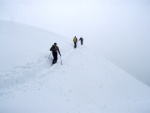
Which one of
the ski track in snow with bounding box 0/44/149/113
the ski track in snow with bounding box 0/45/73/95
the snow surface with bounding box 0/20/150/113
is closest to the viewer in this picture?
the snow surface with bounding box 0/20/150/113

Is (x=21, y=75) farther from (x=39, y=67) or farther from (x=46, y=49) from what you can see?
(x=46, y=49)

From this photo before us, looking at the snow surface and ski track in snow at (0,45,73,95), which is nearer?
the snow surface

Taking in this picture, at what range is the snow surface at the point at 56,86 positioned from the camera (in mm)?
A: 12961

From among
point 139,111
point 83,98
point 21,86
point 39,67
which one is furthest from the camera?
point 39,67

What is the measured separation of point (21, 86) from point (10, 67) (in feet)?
9.27

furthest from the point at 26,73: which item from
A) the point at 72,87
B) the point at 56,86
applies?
the point at 72,87

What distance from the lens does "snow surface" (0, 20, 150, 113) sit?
42.5 feet

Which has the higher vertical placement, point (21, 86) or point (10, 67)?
point (10, 67)

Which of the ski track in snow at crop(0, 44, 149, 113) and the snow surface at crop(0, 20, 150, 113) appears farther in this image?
the ski track in snow at crop(0, 44, 149, 113)

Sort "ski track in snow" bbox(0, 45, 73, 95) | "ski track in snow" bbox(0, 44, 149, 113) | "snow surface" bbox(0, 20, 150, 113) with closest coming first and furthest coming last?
"snow surface" bbox(0, 20, 150, 113) < "ski track in snow" bbox(0, 44, 149, 113) < "ski track in snow" bbox(0, 45, 73, 95)

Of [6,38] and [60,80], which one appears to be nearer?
[60,80]

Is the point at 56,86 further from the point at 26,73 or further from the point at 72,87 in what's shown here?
the point at 26,73

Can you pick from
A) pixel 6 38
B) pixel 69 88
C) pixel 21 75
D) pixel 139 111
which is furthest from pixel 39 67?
pixel 139 111

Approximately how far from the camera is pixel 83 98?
15773mm
